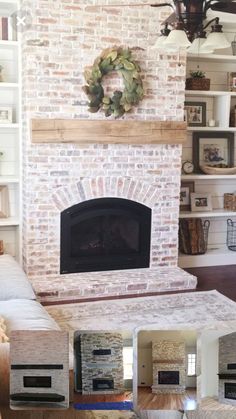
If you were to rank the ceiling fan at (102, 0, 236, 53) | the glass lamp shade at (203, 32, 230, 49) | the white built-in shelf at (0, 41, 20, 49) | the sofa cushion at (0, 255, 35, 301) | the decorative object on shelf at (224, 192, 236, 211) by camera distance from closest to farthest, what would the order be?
the ceiling fan at (102, 0, 236, 53) < the glass lamp shade at (203, 32, 230, 49) < the sofa cushion at (0, 255, 35, 301) < the white built-in shelf at (0, 41, 20, 49) < the decorative object on shelf at (224, 192, 236, 211)

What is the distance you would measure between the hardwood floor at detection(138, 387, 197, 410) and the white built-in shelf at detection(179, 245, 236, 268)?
5.22m

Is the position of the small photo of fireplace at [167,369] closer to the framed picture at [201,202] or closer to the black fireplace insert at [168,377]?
the black fireplace insert at [168,377]

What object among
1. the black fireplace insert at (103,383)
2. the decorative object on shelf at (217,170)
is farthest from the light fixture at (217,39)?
the decorative object on shelf at (217,170)

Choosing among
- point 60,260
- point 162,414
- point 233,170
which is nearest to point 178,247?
point 233,170

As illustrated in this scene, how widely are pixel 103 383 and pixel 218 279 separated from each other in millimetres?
4834

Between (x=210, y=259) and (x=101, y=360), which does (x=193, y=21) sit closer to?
(x=101, y=360)

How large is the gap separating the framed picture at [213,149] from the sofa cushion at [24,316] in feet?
11.1

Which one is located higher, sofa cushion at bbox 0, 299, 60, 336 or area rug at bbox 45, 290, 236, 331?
sofa cushion at bbox 0, 299, 60, 336

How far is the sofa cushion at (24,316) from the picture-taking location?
3.16m

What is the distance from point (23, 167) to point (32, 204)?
16.5 inches

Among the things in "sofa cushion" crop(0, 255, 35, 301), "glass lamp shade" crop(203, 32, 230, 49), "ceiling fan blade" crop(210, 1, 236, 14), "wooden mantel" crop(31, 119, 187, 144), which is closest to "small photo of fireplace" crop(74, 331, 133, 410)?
"ceiling fan blade" crop(210, 1, 236, 14)

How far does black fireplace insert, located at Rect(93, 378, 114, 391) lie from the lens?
1104mm

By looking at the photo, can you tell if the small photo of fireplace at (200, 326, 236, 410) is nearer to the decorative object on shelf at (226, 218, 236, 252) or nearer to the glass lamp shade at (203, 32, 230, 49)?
the glass lamp shade at (203, 32, 230, 49)

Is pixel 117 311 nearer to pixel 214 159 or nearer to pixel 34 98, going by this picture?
pixel 34 98
